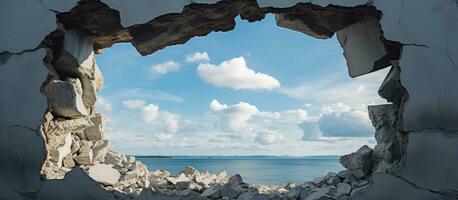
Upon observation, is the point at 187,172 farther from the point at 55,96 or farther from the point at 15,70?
the point at 15,70

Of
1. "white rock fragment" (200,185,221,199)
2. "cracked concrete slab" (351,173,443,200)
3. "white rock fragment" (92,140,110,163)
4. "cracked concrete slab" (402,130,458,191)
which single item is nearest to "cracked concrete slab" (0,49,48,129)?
"white rock fragment" (92,140,110,163)

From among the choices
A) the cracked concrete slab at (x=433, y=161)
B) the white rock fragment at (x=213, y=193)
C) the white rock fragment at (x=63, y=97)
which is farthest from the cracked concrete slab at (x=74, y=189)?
the cracked concrete slab at (x=433, y=161)

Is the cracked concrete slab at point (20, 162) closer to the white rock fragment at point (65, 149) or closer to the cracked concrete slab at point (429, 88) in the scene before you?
the white rock fragment at point (65, 149)

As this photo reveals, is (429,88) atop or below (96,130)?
atop

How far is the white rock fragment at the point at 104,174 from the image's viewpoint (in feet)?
12.0

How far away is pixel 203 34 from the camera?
3678 mm

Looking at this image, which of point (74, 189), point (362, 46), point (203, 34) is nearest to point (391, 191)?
point (362, 46)

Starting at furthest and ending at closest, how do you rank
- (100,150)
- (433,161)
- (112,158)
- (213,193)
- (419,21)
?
(112,158), (100,150), (213,193), (419,21), (433,161)

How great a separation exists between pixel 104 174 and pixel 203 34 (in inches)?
57.0

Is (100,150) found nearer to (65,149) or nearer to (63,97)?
(65,149)

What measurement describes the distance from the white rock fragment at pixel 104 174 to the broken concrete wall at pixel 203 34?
11mm

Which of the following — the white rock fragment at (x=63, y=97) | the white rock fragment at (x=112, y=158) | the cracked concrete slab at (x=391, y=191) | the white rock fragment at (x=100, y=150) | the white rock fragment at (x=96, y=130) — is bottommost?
the cracked concrete slab at (x=391, y=191)

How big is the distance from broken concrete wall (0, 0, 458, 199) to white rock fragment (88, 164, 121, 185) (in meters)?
0.01

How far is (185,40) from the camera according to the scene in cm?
369
